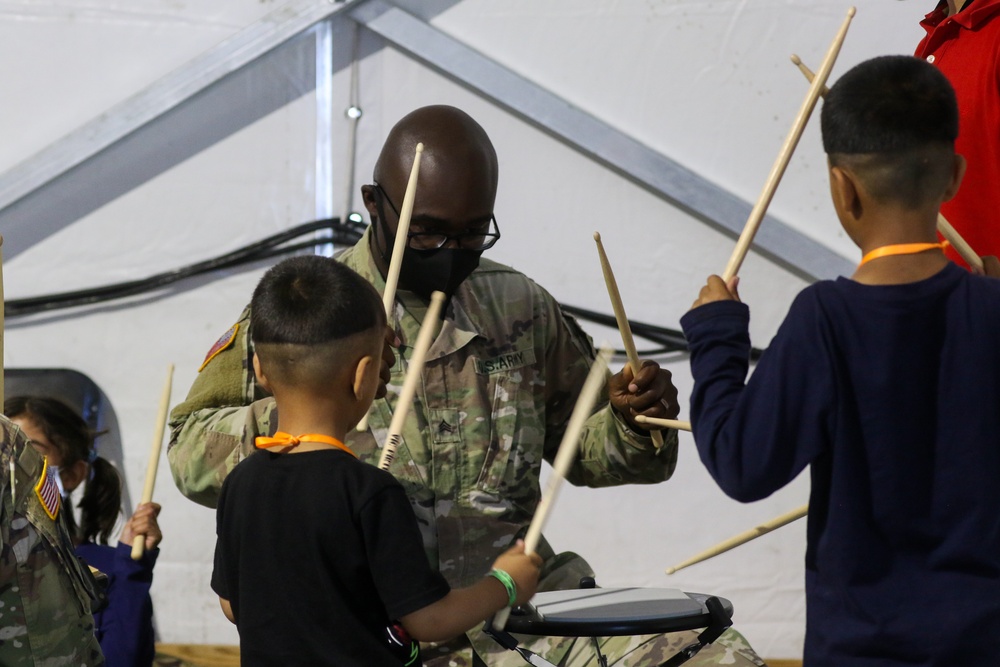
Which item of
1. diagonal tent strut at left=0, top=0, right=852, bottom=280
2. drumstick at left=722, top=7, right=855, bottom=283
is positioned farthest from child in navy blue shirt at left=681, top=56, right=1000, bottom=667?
diagonal tent strut at left=0, top=0, right=852, bottom=280

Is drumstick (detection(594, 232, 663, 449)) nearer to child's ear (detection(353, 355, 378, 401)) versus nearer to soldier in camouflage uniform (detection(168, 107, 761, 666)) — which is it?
soldier in camouflage uniform (detection(168, 107, 761, 666))

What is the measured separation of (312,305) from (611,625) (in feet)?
1.82

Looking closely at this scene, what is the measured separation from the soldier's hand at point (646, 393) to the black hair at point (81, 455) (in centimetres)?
124

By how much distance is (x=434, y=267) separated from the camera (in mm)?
1844

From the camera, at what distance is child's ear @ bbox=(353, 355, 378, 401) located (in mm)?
1414

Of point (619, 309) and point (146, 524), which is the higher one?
point (619, 309)

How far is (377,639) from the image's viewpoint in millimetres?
1340

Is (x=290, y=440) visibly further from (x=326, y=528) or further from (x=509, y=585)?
(x=509, y=585)

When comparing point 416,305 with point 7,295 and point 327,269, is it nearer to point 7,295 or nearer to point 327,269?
point 327,269

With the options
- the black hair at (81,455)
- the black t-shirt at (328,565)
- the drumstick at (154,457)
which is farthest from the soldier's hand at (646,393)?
the black hair at (81,455)

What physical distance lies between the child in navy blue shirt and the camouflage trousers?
22.0 inches

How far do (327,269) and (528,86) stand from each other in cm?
134

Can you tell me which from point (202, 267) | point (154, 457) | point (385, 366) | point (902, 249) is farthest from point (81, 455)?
point (902, 249)

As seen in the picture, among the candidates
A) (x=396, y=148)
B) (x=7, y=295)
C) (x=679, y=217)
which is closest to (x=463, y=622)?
(x=396, y=148)
